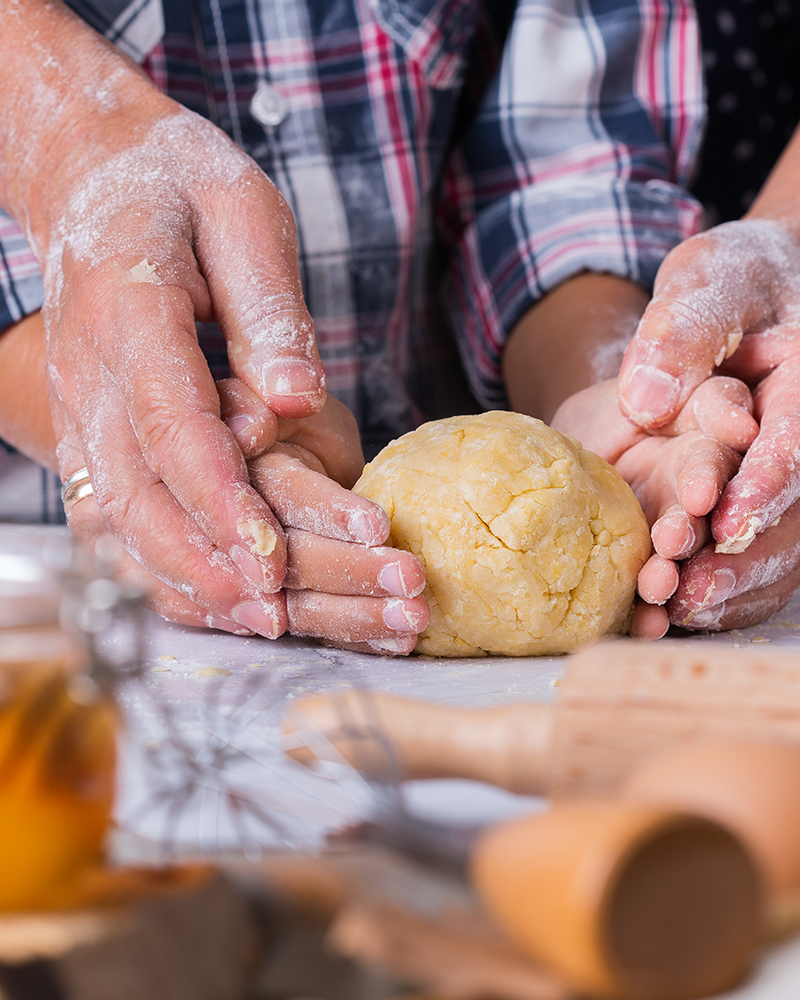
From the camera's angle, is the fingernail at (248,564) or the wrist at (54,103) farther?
the wrist at (54,103)

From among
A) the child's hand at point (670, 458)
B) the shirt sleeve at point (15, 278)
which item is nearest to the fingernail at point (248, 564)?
the child's hand at point (670, 458)

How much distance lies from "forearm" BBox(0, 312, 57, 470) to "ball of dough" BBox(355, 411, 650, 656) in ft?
1.79

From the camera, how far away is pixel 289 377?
37.4 inches

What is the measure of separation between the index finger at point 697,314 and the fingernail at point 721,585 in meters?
0.21

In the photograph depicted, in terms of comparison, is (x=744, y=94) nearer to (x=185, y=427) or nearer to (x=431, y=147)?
(x=431, y=147)

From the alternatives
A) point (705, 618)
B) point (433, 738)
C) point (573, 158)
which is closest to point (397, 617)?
point (705, 618)

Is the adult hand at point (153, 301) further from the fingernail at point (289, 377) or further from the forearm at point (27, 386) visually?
the forearm at point (27, 386)

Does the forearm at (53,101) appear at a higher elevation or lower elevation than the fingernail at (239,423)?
higher

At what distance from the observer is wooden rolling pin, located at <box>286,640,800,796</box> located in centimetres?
40

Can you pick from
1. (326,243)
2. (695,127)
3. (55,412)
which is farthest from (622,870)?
(695,127)

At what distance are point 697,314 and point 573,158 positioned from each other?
653 millimetres

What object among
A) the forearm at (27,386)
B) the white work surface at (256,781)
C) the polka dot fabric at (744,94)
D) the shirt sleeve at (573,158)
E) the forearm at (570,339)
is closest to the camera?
the white work surface at (256,781)

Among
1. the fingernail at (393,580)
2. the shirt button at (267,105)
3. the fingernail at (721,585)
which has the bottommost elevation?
the fingernail at (721,585)

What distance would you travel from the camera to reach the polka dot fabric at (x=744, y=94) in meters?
1.90
